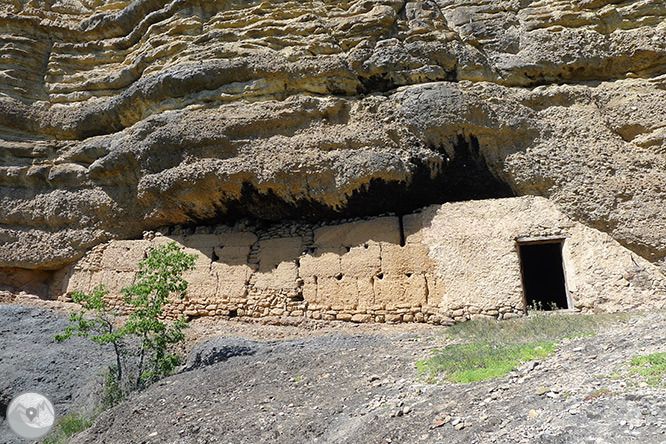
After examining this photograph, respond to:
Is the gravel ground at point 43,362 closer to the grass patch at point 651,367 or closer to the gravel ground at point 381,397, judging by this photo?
the gravel ground at point 381,397

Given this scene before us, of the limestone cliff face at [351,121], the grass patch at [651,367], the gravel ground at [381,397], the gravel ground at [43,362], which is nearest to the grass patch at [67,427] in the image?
the gravel ground at [43,362]

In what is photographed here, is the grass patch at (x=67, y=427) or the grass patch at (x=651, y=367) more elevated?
the grass patch at (x=651, y=367)

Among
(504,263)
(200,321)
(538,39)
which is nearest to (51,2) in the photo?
(200,321)

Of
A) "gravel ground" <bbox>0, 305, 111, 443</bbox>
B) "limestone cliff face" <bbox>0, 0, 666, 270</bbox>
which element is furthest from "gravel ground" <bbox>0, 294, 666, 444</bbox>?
"limestone cliff face" <bbox>0, 0, 666, 270</bbox>

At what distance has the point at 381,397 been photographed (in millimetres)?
4555

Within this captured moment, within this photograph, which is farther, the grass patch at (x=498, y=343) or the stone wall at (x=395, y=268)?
the stone wall at (x=395, y=268)

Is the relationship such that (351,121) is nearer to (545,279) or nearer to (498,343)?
(498,343)

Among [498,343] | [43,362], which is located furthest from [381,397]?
[43,362]

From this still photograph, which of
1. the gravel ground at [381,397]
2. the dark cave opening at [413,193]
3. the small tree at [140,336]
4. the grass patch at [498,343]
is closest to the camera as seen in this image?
the gravel ground at [381,397]

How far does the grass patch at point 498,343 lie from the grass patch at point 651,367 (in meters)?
0.95

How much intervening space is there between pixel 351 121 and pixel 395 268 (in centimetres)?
263

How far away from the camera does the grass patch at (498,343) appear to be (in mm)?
4680

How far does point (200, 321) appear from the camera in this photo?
8359mm

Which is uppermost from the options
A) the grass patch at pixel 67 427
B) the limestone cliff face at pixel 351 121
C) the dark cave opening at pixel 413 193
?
the limestone cliff face at pixel 351 121
